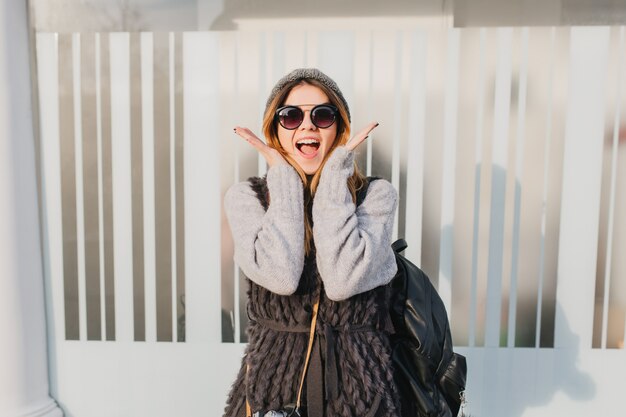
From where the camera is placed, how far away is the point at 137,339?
2.94 metres

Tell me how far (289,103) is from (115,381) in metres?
2.35

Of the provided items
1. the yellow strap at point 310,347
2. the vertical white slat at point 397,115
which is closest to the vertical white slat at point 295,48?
the vertical white slat at point 397,115

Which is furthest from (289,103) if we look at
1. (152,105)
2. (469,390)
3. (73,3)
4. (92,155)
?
(469,390)

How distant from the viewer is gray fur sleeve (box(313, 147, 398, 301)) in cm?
133

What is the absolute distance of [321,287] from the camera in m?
1.45

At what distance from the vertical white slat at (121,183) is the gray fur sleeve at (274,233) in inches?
65.5

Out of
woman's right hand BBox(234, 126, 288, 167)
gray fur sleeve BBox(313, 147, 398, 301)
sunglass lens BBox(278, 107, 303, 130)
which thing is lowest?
gray fur sleeve BBox(313, 147, 398, 301)

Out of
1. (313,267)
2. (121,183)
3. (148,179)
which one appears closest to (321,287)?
(313,267)

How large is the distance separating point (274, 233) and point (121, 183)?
1.88m

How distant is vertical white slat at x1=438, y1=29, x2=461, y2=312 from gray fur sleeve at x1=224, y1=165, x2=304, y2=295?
63.3 inches

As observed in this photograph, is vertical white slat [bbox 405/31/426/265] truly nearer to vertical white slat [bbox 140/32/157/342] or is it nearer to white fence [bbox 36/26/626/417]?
white fence [bbox 36/26/626/417]

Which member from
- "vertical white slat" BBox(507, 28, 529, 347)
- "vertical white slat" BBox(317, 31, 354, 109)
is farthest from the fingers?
"vertical white slat" BBox(507, 28, 529, 347)

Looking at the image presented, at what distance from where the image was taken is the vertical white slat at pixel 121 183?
9.20 feet

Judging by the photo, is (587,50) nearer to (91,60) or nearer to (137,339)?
(91,60)
